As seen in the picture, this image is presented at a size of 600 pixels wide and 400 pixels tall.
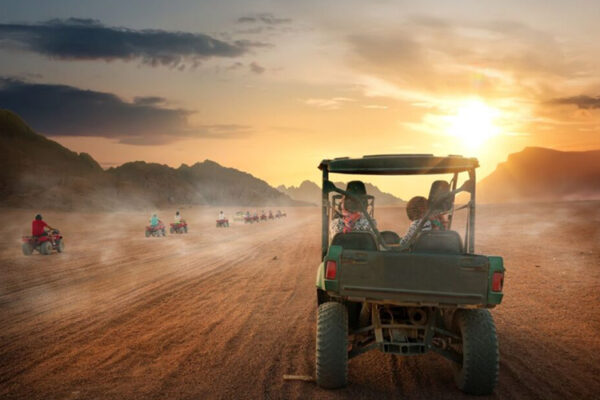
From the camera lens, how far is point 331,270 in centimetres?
510

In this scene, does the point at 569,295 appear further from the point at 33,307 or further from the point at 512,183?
the point at 512,183

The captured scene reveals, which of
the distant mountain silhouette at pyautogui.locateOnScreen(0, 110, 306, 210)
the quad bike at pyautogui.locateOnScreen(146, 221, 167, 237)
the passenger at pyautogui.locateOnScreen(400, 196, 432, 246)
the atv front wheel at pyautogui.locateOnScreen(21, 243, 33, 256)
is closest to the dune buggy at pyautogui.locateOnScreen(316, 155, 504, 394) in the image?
the passenger at pyautogui.locateOnScreen(400, 196, 432, 246)

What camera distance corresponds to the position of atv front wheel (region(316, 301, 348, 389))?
5.30m

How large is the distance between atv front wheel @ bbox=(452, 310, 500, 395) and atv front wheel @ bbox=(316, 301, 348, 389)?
1.28 m

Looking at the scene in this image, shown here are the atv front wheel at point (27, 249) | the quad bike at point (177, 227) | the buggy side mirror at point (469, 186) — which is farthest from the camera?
the quad bike at point (177, 227)

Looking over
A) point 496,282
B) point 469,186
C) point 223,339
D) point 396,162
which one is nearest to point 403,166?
point 396,162

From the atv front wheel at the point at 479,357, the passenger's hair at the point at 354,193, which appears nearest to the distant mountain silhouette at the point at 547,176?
the passenger's hair at the point at 354,193

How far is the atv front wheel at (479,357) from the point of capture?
203 inches

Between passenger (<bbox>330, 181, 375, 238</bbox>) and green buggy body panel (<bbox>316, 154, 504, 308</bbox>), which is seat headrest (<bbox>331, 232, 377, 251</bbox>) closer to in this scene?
green buggy body panel (<bbox>316, 154, 504, 308</bbox>)

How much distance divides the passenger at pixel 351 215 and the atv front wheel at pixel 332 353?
1547 mm

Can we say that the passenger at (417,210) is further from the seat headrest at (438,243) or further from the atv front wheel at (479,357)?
the atv front wheel at (479,357)

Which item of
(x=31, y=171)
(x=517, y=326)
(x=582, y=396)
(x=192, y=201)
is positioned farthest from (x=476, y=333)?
(x=192, y=201)

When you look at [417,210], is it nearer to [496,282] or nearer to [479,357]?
[496,282]

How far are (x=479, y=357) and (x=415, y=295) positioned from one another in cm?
106
